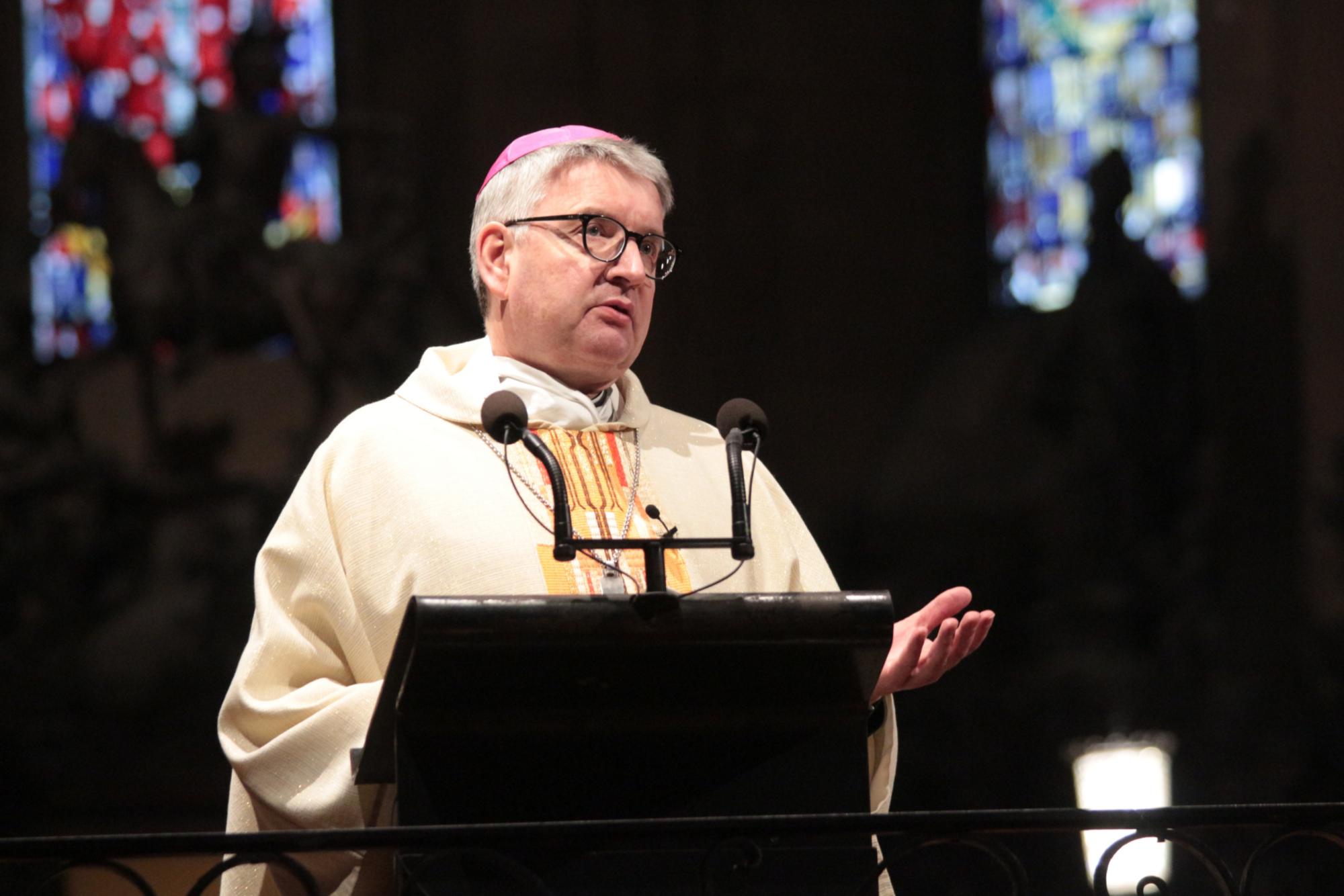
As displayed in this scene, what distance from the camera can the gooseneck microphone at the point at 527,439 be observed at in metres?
2.52

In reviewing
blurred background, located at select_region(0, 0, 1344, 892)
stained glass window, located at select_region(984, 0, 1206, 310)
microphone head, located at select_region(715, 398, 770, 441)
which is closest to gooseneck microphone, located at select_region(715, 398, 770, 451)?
microphone head, located at select_region(715, 398, 770, 441)

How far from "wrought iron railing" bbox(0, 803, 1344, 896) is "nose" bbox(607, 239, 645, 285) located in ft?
3.13

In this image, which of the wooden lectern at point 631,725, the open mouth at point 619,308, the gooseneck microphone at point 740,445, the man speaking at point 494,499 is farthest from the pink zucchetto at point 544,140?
the wooden lectern at point 631,725

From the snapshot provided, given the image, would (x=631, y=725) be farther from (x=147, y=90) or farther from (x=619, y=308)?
(x=147, y=90)

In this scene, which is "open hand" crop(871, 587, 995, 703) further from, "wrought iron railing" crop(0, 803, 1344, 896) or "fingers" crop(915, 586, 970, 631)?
"wrought iron railing" crop(0, 803, 1344, 896)

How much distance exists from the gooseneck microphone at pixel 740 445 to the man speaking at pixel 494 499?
357mm

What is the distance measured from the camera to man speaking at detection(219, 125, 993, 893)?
2936 millimetres

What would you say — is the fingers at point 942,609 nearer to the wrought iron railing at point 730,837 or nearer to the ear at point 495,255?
the wrought iron railing at point 730,837

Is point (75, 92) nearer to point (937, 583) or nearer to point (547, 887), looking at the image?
point (937, 583)

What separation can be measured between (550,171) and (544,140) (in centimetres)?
12

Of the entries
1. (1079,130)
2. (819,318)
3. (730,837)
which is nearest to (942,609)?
(730,837)

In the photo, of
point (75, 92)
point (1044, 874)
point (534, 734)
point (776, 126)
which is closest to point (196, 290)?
point (75, 92)

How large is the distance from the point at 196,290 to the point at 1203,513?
16.8 feet

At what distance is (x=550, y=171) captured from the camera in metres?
3.27
